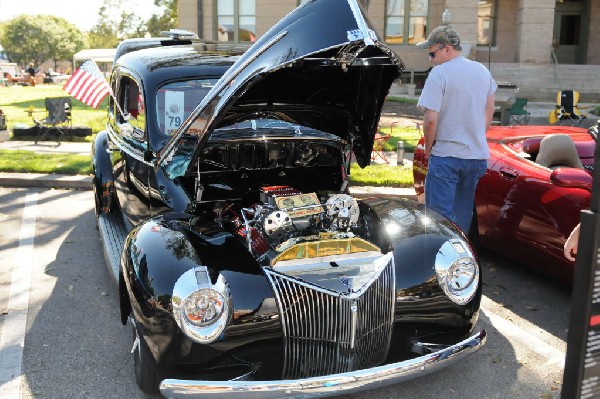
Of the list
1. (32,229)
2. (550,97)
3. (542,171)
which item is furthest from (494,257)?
(550,97)

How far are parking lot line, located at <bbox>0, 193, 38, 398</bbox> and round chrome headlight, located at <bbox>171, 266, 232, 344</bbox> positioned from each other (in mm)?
1233

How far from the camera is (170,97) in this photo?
4.48 metres

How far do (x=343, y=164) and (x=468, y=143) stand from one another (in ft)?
3.13

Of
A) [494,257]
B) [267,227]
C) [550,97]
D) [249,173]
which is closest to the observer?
[267,227]

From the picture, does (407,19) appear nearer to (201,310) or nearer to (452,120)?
(452,120)

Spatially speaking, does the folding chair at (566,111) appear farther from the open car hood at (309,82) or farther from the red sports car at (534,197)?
the open car hood at (309,82)

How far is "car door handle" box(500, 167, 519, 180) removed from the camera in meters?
4.90

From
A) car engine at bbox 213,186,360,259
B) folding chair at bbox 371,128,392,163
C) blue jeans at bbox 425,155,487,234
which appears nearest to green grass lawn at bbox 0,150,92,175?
folding chair at bbox 371,128,392,163

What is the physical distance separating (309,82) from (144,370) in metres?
2.12

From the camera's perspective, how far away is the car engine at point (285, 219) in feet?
10.9

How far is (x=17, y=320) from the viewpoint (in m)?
4.26

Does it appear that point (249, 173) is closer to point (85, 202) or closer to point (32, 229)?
point (32, 229)

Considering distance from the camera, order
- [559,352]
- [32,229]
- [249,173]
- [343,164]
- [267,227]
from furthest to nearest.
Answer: [32,229]
[343,164]
[249,173]
[559,352]
[267,227]

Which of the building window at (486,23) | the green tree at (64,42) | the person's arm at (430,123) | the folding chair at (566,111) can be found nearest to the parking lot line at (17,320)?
the person's arm at (430,123)
